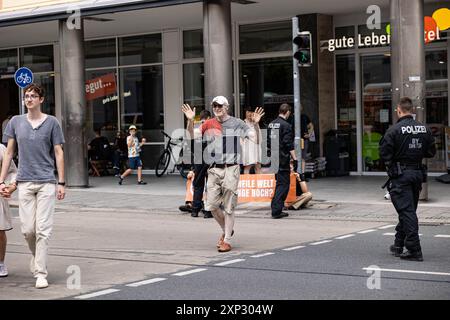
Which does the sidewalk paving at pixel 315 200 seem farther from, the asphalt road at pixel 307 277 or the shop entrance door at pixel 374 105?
the asphalt road at pixel 307 277

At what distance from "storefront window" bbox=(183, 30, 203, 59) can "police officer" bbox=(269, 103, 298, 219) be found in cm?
1066

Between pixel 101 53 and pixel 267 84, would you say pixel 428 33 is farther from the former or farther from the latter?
pixel 101 53

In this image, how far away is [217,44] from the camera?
59.4ft

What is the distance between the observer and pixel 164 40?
81.4 feet

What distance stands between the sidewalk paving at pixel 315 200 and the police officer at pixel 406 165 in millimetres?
3667

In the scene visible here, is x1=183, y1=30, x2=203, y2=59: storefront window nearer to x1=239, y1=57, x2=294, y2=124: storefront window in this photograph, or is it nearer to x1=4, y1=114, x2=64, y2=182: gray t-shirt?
x1=239, y1=57, x2=294, y2=124: storefront window

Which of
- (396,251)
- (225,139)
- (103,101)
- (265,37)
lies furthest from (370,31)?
(396,251)

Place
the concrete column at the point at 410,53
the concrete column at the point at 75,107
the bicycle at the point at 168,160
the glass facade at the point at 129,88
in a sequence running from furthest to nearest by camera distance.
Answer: the glass facade at the point at 129,88
the bicycle at the point at 168,160
the concrete column at the point at 75,107
the concrete column at the point at 410,53

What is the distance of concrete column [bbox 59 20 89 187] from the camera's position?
67.8ft

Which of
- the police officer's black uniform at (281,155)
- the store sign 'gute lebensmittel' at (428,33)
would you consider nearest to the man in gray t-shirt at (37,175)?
the police officer's black uniform at (281,155)

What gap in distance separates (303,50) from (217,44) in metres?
3.07

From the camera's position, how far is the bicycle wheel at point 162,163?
23.8 m
